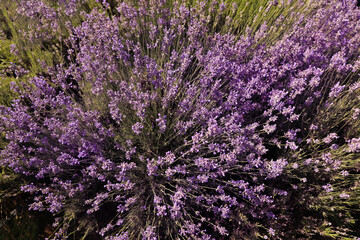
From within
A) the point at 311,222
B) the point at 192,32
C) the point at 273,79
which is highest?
the point at 192,32

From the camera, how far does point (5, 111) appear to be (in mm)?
1969

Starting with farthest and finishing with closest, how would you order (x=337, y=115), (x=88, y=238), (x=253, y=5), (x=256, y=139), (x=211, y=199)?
1. (x=253, y=5)
2. (x=337, y=115)
3. (x=88, y=238)
4. (x=256, y=139)
5. (x=211, y=199)

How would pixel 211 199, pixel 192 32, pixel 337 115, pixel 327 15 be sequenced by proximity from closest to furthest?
pixel 211 199, pixel 192 32, pixel 337 115, pixel 327 15

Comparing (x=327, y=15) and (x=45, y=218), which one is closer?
(x=45, y=218)

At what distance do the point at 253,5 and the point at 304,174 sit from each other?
2570mm

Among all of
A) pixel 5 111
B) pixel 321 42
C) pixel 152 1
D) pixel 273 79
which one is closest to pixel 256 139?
pixel 273 79

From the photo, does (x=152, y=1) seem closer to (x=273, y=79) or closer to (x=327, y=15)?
(x=273, y=79)

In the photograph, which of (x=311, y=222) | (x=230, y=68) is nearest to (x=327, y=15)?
(x=230, y=68)

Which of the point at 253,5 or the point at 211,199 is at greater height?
the point at 253,5

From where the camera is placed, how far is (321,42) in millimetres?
2494

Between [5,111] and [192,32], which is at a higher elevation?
[192,32]

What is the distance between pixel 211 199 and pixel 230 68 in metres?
1.26

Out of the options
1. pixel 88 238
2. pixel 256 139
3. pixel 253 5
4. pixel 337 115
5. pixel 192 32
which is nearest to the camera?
pixel 256 139

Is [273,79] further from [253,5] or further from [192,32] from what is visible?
[253,5]
